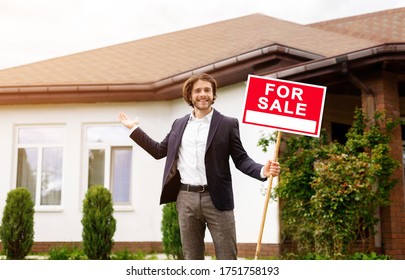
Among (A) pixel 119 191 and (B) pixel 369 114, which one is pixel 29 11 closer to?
(A) pixel 119 191

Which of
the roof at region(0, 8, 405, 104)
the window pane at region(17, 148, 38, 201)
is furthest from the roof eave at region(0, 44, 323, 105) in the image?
the window pane at region(17, 148, 38, 201)

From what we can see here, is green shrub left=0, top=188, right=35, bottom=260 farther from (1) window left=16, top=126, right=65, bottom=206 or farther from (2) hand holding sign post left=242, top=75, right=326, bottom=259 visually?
(2) hand holding sign post left=242, top=75, right=326, bottom=259

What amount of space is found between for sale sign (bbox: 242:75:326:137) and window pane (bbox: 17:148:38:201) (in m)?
8.85

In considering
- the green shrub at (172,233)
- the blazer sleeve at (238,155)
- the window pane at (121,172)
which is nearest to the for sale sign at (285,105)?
the blazer sleeve at (238,155)

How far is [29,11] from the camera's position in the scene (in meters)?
8.35

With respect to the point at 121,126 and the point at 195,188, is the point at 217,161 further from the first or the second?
the point at 121,126

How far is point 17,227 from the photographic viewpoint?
9555mm

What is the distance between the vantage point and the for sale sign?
3.81 meters

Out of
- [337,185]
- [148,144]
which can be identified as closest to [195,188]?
[148,144]

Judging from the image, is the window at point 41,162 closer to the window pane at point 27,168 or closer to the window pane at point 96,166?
the window pane at point 27,168

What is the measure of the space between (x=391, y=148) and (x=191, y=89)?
526 centimetres

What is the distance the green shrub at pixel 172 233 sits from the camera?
8719 millimetres

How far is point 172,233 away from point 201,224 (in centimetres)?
515

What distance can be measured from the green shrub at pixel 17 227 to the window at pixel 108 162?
6.18 feet
